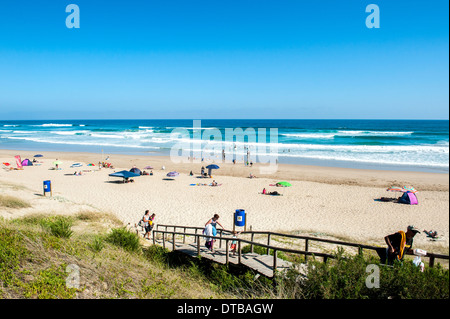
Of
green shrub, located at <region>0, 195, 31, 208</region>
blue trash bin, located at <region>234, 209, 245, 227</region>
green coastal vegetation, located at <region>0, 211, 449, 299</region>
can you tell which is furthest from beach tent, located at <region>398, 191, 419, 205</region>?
green shrub, located at <region>0, 195, 31, 208</region>

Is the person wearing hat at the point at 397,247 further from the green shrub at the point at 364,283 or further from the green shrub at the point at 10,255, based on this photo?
the green shrub at the point at 10,255

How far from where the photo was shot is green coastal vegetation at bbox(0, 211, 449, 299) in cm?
412

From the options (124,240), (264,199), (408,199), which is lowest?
(264,199)

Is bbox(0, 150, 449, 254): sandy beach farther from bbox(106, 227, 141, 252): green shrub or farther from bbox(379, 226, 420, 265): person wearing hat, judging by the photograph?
bbox(379, 226, 420, 265): person wearing hat

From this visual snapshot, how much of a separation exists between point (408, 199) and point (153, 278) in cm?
1642

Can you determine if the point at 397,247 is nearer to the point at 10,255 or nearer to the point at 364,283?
the point at 364,283

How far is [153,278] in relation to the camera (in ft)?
17.6

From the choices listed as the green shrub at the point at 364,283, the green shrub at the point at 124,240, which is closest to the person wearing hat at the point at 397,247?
the green shrub at the point at 364,283

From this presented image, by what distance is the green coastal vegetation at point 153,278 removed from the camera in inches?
162

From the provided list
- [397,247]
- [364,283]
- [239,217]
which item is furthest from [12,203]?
[397,247]

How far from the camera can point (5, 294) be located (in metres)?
4.34

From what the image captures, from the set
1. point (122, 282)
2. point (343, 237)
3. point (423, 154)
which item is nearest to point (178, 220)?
point (343, 237)
